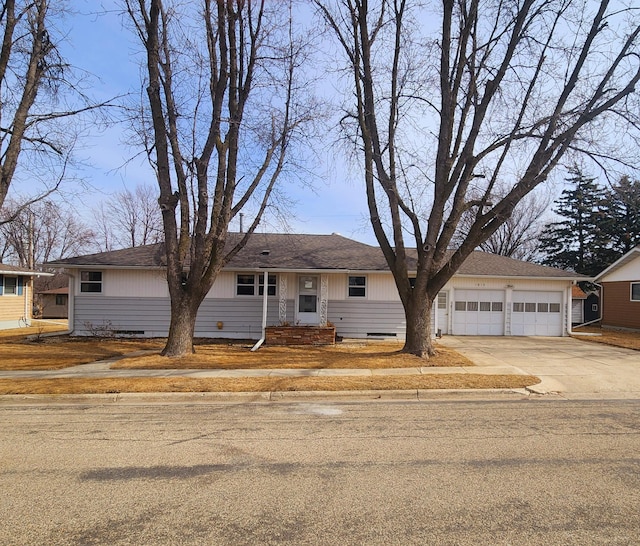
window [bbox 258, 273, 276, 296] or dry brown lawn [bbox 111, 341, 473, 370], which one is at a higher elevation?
window [bbox 258, 273, 276, 296]

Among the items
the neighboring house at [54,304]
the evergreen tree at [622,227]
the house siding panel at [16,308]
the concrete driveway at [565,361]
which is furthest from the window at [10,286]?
the evergreen tree at [622,227]

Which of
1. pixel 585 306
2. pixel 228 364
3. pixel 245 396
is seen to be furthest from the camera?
pixel 585 306

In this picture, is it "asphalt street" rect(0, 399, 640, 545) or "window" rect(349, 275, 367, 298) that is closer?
"asphalt street" rect(0, 399, 640, 545)

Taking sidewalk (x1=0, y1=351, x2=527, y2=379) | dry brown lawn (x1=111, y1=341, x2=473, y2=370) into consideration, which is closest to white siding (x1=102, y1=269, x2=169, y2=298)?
dry brown lawn (x1=111, y1=341, x2=473, y2=370)

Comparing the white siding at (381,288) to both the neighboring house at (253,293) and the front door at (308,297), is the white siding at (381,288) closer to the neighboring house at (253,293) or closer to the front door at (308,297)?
the neighboring house at (253,293)

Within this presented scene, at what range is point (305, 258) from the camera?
59.8 feet

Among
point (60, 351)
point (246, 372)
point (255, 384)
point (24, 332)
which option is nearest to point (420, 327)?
point (246, 372)

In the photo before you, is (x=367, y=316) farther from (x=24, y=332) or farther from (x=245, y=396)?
(x=24, y=332)

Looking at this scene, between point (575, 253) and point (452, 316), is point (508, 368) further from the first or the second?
point (575, 253)

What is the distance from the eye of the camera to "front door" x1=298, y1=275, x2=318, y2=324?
712 inches

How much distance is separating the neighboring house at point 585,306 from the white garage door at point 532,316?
15.2 metres

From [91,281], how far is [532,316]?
1944 cm

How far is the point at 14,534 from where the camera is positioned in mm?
3369

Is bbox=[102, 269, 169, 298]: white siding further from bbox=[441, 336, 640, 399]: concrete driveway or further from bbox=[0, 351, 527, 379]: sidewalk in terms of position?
bbox=[441, 336, 640, 399]: concrete driveway
